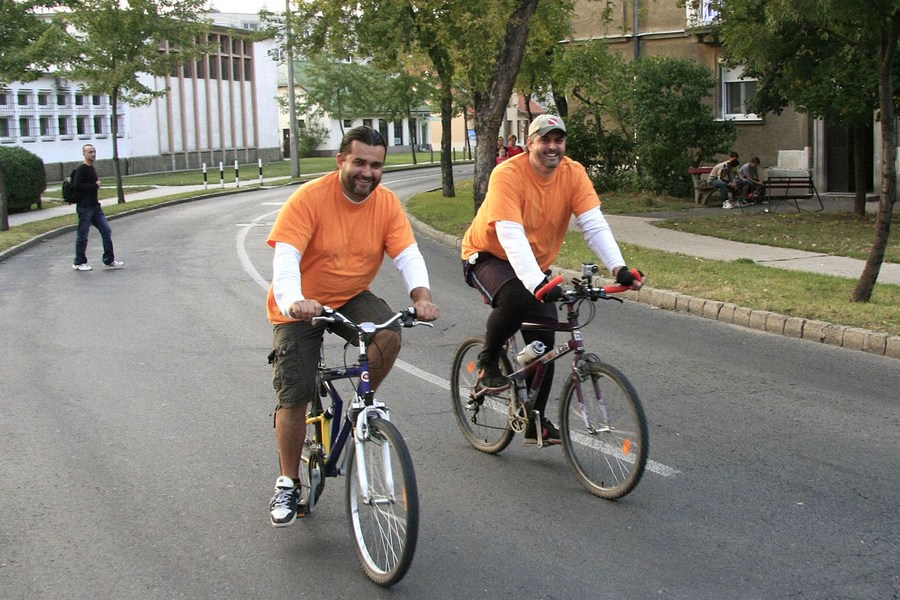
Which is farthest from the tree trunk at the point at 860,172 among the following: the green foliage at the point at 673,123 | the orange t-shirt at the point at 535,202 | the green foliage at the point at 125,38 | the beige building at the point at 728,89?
the green foliage at the point at 125,38

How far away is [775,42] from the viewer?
44.3 feet

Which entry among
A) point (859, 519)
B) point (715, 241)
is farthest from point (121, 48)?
point (859, 519)

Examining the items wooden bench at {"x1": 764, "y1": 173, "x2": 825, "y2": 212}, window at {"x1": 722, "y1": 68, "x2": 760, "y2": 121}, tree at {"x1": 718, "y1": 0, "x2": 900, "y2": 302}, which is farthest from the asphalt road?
window at {"x1": 722, "y1": 68, "x2": 760, "y2": 121}

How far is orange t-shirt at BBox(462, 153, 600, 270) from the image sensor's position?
5.75 metres

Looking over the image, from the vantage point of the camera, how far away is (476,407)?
254 inches

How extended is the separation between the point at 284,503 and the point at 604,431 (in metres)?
1.62

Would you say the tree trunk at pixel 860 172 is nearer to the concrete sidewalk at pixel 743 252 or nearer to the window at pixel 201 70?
the concrete sidewalk at pixel 743 252

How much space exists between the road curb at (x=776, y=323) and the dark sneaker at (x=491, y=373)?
4.54 metres

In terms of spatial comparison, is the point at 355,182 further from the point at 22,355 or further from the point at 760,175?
the point at 760,175

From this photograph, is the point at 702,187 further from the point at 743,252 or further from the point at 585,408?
the point at 585,408

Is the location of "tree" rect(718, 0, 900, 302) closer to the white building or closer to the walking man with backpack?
the walking man with backpack

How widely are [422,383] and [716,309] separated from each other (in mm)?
4137

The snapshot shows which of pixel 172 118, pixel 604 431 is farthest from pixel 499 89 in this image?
pixel 172 118

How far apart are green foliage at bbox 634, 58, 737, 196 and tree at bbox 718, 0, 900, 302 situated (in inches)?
173
